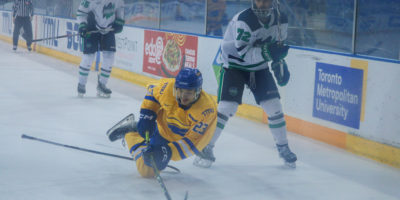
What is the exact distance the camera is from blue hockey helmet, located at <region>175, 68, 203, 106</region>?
324 cm

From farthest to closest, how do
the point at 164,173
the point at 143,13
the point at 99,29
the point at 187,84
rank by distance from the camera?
the point at 143,13, the point at 99,29, the point at 164,173, the point at 187,84

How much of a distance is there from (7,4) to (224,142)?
1192 cm

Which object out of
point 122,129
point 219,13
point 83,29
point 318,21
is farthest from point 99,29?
point 122,129

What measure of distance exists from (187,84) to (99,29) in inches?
149

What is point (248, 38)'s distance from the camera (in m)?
3.91

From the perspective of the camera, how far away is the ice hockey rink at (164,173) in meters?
3.38

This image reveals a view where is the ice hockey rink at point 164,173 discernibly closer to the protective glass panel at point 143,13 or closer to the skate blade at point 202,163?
the skate blade at point 202,163

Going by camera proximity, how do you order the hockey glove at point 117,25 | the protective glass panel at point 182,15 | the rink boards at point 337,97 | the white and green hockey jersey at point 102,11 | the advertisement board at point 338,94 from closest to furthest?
the rink boards at point 337,97, the advertisement board at point 338,94, the white and green hockey jersey at point 102,11, the hockey glove at point 117,25, the protective glass panel at point 182,15

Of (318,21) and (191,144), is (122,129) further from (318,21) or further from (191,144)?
(318,21)

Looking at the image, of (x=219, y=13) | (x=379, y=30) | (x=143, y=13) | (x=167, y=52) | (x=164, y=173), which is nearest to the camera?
(x=164, y=173)

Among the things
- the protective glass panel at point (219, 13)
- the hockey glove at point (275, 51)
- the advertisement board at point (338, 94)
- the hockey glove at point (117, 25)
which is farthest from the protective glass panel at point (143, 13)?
the hockey glove at point (275, 51)

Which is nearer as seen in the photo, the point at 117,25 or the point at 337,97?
the point at 337,97

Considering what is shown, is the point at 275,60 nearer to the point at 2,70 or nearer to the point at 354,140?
the point at 354,140

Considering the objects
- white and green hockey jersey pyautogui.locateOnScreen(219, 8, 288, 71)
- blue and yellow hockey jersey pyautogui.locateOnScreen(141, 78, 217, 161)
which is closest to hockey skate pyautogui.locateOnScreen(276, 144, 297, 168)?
white and green hockey jersey pyautogui.locateOnScreen(219, 8, 288, 71)
